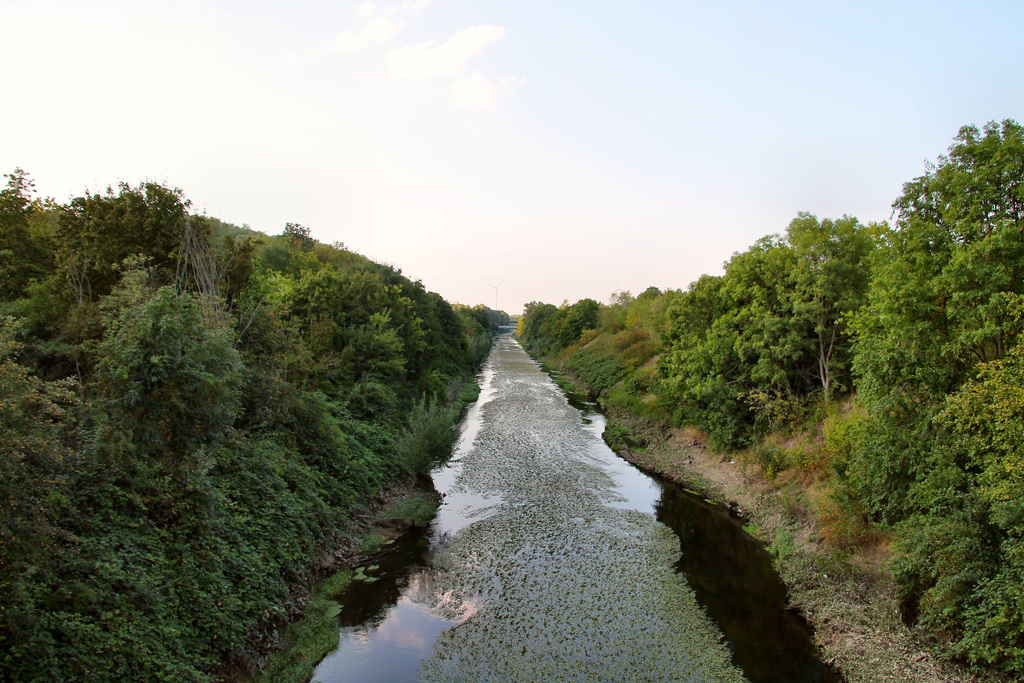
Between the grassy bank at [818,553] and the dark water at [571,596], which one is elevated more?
the grassy bank at [818,553]

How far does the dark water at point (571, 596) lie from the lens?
1203cm

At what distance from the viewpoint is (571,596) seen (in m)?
14.8

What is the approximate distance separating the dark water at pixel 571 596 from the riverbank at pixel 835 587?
624 millimetres

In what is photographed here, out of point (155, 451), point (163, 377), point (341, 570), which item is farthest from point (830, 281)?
point (155, 451)

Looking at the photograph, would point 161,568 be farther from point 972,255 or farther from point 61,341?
point 972,255

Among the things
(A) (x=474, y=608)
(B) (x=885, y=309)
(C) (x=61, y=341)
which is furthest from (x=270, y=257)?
(B) (x=885, y=309)

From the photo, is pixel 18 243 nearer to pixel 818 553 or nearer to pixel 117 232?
pixel 117 232

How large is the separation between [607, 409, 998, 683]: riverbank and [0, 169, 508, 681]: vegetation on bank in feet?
42.2

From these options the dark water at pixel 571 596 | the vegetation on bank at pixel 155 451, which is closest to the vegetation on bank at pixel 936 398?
the dark water at pixel 571 596

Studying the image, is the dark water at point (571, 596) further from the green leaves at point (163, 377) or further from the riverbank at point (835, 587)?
the green leaves at point (163, 377)

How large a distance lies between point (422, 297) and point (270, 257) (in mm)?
13850

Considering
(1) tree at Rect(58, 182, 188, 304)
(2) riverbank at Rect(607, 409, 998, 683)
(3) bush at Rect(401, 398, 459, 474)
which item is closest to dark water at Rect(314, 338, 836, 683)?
(2) riverbank at Rect(607, 409, 998, 683)

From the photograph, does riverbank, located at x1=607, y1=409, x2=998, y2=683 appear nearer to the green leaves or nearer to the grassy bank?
the grassy bank

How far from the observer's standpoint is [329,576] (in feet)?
51.0
